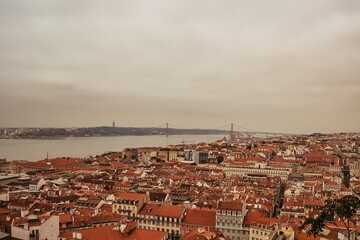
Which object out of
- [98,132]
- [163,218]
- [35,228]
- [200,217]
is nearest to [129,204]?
[163,218]

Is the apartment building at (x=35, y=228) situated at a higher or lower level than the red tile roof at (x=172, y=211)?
higher

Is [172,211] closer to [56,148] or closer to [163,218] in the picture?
[163,218]

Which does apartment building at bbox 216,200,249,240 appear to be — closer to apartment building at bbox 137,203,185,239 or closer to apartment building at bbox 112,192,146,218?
apartment building at bbox 137,203,185,239

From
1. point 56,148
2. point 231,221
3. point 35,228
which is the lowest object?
point 56,148

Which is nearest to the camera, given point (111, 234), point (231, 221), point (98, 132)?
point (111, 234)

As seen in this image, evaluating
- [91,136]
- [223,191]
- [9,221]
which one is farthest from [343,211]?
[91,136]

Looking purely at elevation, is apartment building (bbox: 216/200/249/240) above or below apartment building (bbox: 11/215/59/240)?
below

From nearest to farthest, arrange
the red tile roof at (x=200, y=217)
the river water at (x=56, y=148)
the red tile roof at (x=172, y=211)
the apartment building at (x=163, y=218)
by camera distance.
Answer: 1. the red tile roof at (x=200, y=217)
2. the apartment building at (x=163, y=218)
3. the red tile roof at (x=172, y=211)
4. the river water at (x=56, y=148)

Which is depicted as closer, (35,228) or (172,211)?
(35,228)

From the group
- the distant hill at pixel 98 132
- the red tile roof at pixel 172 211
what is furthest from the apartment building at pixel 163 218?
the distant hill at pixel 98 132

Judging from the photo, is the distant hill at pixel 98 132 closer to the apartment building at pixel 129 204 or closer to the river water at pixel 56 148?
the river water at pixel 56 148

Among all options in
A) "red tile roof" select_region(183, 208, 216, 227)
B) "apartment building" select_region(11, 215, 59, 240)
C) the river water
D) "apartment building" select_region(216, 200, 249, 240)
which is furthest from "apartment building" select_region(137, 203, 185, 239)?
the river water

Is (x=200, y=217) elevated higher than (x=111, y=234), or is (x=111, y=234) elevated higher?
(x=111, y=234)
